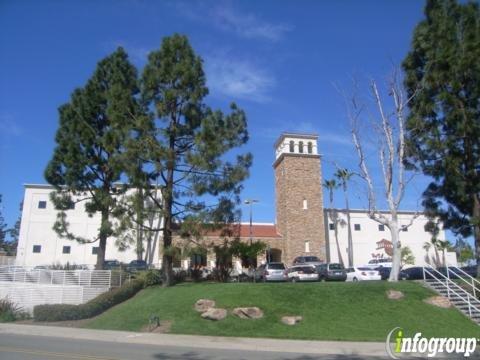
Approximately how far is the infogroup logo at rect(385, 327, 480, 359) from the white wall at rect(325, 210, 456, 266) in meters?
34.9

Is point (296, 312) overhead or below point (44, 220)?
below

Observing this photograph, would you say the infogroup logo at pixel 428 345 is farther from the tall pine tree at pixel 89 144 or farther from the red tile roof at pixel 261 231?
the red tile roof at pixel 261 231

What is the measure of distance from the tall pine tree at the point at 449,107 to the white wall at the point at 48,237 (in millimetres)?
29661

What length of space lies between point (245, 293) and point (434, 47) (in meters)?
17.5

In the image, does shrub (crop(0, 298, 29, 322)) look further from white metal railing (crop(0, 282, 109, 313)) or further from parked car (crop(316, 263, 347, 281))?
parked car (crop(316, 263, 347, 281))

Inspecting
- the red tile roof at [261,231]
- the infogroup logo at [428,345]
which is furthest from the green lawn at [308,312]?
the red tile roof at [261,231]

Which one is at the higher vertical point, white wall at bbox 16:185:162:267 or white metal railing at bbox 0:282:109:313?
white wall at bbox 16:185:162:267

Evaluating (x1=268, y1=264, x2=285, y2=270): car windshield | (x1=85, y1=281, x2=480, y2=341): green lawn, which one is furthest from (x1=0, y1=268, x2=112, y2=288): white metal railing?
(x1=268, y1=264, x2=285, y2=270): car windshield

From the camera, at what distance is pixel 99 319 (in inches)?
780

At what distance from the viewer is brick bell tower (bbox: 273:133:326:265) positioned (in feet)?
144

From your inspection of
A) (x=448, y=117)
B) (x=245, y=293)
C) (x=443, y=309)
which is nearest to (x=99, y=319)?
(x=245, y=293)

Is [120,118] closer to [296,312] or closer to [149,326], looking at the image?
[149,326]

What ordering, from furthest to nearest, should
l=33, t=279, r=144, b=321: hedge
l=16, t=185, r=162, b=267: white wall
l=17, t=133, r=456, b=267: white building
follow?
l=16, t=185, r=162, b=267: white wall
l=17, t=133, r=456, b=267: white building
l=33, t=279, r=144, b=321: hedge

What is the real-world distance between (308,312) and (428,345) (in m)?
4.89
